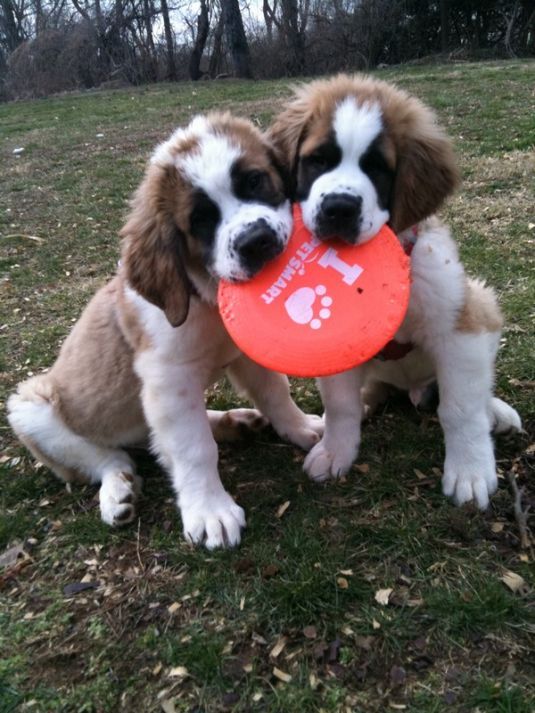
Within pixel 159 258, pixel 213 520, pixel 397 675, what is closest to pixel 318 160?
pixel 159 258

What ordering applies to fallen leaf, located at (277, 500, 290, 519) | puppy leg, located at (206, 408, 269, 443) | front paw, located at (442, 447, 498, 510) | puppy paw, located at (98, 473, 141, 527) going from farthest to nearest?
puppy leg, located at (206, 408, 269, 443)
puppy paw, located at (98, 473, 141, 527)
fallen leaf, located at (277, 500, 290, 519)
front paw, located at (442, 447, 498, 510)

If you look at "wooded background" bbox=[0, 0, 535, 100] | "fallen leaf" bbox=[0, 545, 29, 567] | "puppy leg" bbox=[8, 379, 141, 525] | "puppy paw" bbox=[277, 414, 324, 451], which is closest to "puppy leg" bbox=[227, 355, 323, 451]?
"puppy paw" bbox=[277, 414, 324, 451]

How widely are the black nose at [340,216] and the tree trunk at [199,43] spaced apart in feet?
83.1

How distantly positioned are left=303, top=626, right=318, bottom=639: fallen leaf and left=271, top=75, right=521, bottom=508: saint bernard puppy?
87 centimetres

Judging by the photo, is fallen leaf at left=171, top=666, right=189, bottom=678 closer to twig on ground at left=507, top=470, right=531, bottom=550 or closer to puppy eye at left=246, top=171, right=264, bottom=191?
twig on ground at left=507, top=470, right=531, bottom=550

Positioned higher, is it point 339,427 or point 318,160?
point 318,160

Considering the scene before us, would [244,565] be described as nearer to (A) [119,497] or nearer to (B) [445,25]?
(A) [119,497]

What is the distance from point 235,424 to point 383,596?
1.42m

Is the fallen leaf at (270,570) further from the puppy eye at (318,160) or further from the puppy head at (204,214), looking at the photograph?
the puppy eye at (318,160)

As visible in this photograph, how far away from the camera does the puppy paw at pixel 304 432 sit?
3.59m

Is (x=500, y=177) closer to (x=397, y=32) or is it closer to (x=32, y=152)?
(x=32, y=152)

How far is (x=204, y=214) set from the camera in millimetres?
2848

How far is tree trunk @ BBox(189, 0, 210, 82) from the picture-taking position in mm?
25797

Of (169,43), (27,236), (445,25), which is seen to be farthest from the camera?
(169,43)
